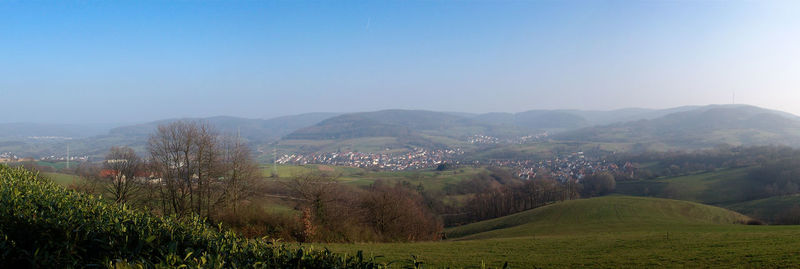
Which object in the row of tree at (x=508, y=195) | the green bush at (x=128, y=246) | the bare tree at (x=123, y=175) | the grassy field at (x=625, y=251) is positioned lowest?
the row of tree at (x=508, y=195)

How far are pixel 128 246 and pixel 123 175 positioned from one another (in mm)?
36139

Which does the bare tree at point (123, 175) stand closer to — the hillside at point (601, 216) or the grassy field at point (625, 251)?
the grassy field at point (625, 251)

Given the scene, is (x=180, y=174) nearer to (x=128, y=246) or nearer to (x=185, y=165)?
(x=185, y=165)

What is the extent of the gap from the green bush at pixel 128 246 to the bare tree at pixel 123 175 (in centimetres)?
3219

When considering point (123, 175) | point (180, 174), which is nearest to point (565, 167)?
point (180, 174)

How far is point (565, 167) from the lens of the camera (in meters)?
150

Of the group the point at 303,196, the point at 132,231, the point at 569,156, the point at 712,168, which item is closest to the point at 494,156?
the point at 569,156

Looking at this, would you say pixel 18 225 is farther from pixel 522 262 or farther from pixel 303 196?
pixel 303 196

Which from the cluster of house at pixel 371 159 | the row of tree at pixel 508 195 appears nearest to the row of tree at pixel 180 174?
the row of tree at pixel 508 195

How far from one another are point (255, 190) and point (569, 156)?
17799cm

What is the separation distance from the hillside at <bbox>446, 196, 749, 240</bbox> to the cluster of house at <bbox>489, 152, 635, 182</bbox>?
63202mm

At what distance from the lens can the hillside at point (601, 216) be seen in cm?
4541

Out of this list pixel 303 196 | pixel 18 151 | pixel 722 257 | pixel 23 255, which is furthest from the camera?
pixel 18 151

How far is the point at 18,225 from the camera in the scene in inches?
214
